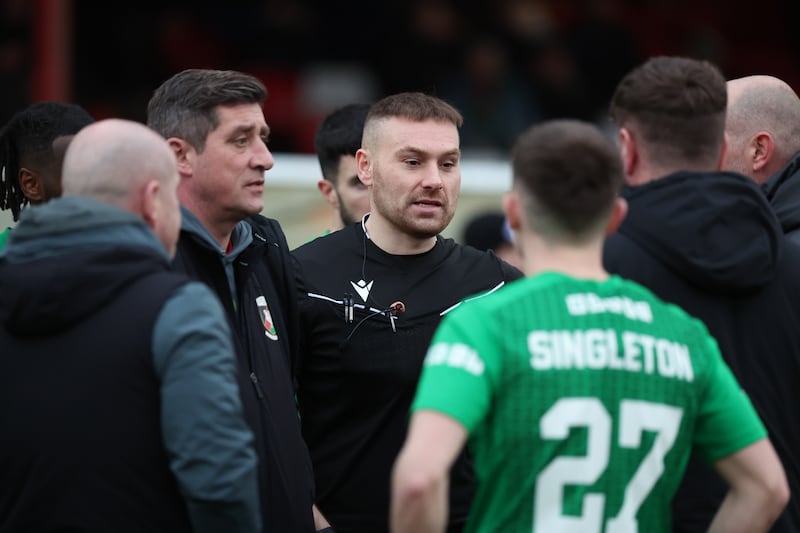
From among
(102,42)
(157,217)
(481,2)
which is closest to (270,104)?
(102,42)

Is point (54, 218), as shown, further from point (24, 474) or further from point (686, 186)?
point (686, 186)

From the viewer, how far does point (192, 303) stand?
9.44 ft

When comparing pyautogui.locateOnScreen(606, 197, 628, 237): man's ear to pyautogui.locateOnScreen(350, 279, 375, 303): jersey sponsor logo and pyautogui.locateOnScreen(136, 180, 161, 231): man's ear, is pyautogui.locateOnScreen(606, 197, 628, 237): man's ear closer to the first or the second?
pyautogui.locateOnScreen(136, 180, 161, 231): man's ear

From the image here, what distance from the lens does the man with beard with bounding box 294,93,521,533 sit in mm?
4082

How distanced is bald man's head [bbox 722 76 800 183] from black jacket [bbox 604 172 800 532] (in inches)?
34.0

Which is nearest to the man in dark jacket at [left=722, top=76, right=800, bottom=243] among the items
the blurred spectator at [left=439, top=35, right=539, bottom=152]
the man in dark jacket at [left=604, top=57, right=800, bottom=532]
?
the man in dark jacket at [left=604, top=57, right=800, bottom=532]

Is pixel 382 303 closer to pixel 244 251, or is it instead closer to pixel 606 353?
pixel 244 251

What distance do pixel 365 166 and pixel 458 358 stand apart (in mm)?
2026

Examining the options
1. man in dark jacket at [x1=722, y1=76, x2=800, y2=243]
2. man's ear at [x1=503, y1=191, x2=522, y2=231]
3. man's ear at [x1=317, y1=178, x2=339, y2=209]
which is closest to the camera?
man's ear at [x1=503, y1=191, x2=522, y2=231]

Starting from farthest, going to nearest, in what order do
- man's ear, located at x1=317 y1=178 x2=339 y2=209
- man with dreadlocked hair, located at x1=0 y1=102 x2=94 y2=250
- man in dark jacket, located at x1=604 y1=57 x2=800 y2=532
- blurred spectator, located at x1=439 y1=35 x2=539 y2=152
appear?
blurred spectator, located at x1=439 y1=35 x2=539 y2=152
man's ear, located at x1=317 y1=178 x2=339 y2=209
man with dreadlocked hair, located at x1=0 y1=102 x2=94 y2=250
man in dark jacket, located at x1=604 y1=57 x2=800 y2=532

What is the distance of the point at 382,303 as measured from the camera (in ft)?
13.7

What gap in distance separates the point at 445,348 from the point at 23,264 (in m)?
1.08

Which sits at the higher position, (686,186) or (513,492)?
(686,186)

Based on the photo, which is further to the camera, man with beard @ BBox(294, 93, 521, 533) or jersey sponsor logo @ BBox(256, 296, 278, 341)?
man with beard @ BBox(294, 93, 521, 533)
